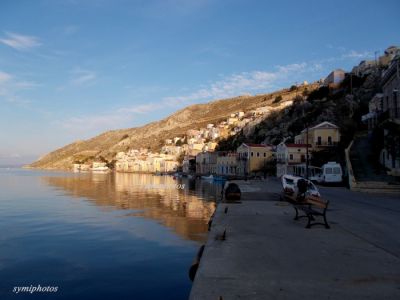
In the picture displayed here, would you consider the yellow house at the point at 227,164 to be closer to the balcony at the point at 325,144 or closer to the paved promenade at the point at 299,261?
the balcony at the point at 325,144

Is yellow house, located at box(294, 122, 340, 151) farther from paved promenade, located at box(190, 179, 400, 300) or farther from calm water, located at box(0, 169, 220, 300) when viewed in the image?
paved promenade, located at box(190, 179, 400, 300)

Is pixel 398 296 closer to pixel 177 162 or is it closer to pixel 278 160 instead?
pixel 278 160

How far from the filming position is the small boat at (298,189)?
22109mm

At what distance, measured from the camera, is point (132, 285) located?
1169cm

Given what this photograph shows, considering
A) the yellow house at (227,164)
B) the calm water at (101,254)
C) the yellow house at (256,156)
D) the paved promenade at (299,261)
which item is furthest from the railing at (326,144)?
the paved promenade at (299,261)

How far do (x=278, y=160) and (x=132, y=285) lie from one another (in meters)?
65.4

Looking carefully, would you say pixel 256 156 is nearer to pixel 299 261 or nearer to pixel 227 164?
pixel 227 164

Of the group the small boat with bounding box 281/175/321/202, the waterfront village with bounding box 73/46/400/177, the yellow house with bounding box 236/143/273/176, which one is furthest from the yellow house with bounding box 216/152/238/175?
the small boat with bounding box 281/175/321/202

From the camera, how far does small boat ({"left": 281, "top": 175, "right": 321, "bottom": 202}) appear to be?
72.5ft

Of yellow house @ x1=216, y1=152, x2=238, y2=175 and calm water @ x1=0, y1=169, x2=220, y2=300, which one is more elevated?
yellow house @ x1=216, y1=152, x2=238, y2=175

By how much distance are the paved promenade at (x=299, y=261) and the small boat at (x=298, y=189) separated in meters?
7.60

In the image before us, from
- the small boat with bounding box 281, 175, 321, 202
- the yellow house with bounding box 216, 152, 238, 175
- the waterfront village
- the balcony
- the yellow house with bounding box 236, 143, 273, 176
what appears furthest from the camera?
the yellow house with bounding box 216, 152, 238, 175

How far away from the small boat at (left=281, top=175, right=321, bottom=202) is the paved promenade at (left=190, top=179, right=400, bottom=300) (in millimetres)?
7601

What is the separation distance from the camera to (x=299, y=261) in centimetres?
829
